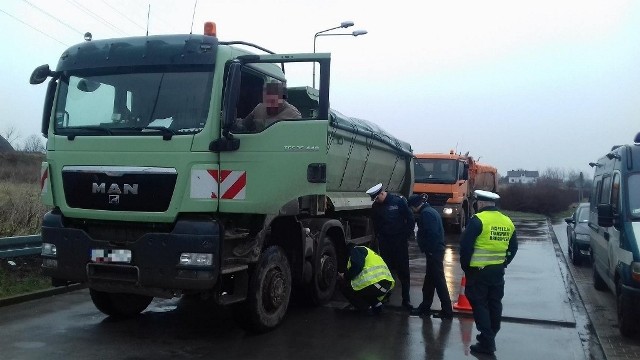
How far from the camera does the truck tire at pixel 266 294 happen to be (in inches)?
239

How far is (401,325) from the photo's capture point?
703 centimetres

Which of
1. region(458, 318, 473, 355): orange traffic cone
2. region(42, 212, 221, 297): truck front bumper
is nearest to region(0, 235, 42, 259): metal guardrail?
region(42, 212, 221, 297): truck front bumper

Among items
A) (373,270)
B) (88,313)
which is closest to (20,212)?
(88,313)

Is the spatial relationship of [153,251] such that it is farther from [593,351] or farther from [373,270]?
[593,351]

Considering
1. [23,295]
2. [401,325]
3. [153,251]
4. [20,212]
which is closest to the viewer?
[153,251]

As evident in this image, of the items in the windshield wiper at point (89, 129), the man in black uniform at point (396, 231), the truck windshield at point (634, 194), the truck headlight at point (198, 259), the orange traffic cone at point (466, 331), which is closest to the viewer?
the truck headlight at point (198, 259)

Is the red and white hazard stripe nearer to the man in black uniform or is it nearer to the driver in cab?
the driver in cab

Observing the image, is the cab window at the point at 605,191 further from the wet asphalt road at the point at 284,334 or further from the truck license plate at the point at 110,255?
the truck license plate at the point at 110,255

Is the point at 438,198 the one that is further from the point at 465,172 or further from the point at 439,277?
the point at 439,277

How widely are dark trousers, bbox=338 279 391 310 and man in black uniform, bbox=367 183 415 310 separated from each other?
579mm

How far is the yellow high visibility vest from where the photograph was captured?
24.0 ft

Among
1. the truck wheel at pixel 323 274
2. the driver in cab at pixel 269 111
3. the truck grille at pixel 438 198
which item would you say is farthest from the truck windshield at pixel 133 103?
the truck grille at pixel 438 198

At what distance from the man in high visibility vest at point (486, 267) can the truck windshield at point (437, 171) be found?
12878mm

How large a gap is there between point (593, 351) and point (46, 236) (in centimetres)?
593
